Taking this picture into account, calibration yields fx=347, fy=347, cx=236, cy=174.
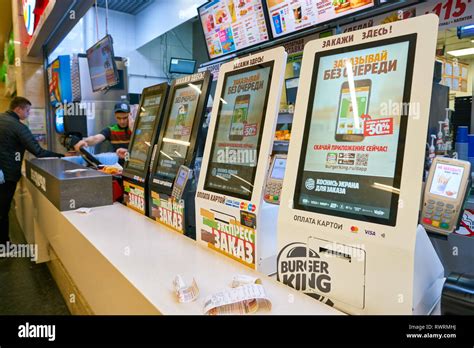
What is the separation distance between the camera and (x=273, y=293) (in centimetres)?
108

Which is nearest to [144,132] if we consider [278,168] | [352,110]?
[278,168]

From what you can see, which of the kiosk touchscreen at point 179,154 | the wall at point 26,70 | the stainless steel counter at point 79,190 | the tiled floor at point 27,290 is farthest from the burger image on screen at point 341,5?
the wall at point 26,70

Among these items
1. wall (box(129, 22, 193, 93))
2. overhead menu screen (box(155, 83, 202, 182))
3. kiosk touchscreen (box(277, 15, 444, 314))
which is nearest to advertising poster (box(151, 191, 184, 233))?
overhead menu screen (box(155, 83, 202, 182))

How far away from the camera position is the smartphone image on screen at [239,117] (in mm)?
1389

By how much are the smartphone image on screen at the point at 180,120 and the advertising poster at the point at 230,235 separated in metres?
0.55

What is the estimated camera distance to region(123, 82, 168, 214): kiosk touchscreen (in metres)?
2.03

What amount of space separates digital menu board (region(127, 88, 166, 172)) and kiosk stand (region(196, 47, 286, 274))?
0.68m

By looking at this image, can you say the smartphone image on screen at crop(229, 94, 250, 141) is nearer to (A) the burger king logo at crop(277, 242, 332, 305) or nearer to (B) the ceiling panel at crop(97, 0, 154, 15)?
(A) the burger king logo at crop(277, 242, 332, 305)

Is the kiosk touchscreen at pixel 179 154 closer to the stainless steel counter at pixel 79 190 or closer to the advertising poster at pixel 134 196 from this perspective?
the advertising poster at pixel 134 196

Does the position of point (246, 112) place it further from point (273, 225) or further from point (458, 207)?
point (458, 207)

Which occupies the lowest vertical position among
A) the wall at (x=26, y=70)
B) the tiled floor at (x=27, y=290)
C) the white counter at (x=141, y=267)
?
the tiled floor at (x=27, y=290)

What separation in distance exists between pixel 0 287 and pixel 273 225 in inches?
131

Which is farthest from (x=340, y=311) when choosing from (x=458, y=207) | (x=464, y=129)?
(x=464, y=129)

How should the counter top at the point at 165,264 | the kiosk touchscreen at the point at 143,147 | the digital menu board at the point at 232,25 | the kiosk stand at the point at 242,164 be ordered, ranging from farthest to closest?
1. the digital menu board at the point at 232,25
2. the kiosk touchscreen at the point at 143,147
3. the kiosk stand at the point at 242,164
4. the counter top at the point at 165,264
